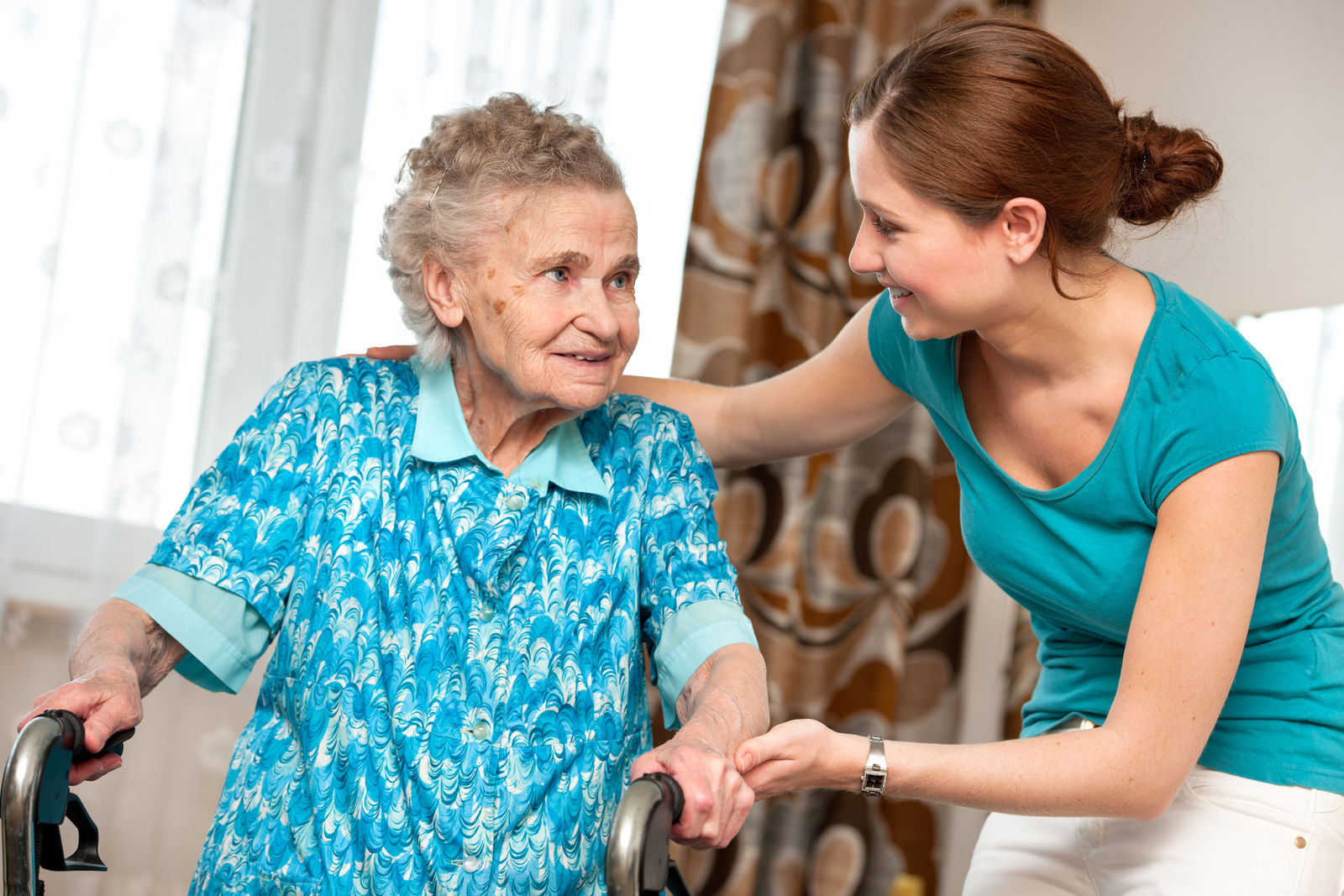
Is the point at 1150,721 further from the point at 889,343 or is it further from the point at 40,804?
the point at 40,804

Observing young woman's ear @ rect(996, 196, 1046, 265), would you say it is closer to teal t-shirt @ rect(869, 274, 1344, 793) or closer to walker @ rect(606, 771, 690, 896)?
teal t-shirt @ rect(869, 274, 1344, 793)

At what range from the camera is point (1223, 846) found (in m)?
1.32

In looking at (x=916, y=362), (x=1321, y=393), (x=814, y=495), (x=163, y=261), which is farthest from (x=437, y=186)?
(x=1321, y=393)

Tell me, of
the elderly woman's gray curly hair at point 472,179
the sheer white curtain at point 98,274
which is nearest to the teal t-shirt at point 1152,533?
the elderly woman's gray curly hair at point 472,179

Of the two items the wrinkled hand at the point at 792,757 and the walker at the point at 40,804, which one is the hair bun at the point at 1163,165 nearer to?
the wrinkled hand at the point at 792,757

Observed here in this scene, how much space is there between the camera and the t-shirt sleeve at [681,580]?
1312 millimetres

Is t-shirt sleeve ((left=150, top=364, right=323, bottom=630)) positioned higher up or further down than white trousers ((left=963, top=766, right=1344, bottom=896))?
higher up

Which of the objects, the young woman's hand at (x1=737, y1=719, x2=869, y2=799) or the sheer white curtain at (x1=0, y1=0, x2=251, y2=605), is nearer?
the young woman's hand at (x1=737, y1=719, x2=869, y2=799)

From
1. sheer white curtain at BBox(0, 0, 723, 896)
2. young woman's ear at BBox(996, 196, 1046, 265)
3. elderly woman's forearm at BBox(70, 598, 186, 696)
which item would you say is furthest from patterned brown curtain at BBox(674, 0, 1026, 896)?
elderly woman's forearm at BBox(70, 598, 186, 696)

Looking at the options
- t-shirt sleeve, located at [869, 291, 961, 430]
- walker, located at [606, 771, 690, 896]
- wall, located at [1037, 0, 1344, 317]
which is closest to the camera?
walker, located at [606, 771, 690, 896]

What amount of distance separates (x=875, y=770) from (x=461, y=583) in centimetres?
50

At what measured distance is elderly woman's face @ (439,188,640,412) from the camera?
A: 4.32ft

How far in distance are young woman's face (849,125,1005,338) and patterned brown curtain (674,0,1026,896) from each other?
1.30 metres

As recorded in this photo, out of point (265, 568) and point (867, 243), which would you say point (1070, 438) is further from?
point (265, 568)
